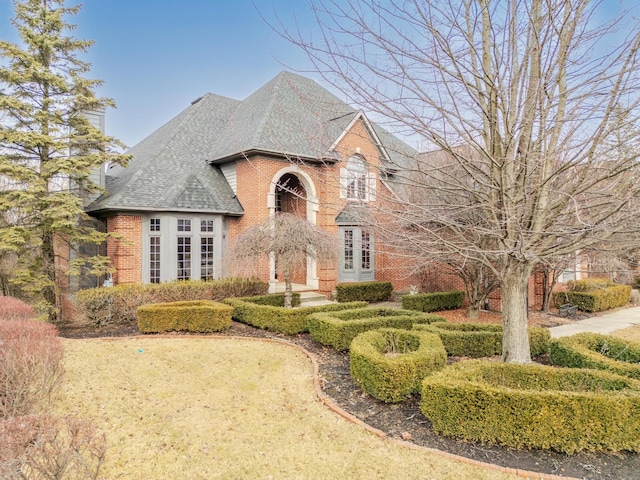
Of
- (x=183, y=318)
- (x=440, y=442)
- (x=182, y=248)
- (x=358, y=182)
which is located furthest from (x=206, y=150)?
(x=440, y=442)

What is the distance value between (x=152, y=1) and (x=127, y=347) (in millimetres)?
9759

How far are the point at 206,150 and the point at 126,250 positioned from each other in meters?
6.15

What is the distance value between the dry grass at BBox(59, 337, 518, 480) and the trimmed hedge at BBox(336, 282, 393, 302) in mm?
7391

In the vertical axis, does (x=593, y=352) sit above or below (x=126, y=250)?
below

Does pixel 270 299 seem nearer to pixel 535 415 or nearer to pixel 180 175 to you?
pixel 180 175

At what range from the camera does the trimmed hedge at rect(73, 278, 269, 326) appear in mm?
10688

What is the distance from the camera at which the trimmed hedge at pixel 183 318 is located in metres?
10.0

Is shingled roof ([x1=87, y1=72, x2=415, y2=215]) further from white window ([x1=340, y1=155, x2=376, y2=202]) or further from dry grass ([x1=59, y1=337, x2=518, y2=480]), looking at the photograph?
dry grass ([x1=59, y1=337, x2=518, y2=480])

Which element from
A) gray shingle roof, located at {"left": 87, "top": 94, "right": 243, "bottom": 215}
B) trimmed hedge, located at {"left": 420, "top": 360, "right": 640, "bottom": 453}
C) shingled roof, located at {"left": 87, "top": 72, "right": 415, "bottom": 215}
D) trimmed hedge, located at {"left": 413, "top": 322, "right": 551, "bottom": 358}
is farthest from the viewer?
shingled roof, located at {"left": 87, "top": 72, "right": 415, "bottom": 215}

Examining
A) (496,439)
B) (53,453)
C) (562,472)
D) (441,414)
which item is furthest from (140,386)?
(562,472)

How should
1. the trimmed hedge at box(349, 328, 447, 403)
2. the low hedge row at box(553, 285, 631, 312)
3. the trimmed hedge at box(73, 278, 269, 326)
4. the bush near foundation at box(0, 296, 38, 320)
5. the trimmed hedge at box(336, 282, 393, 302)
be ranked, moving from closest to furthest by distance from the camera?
1. the trimmed hedge at box(349, 328, 447, 403)
2. the bush near foundation at box(0, 296, 38, 320)
3. the trimmed hedge at box(73, 278, 269, 326)
4. the low hedge row at box(553, 285, 631, 312)
5. the trimmed hedge at box(336, 282, 393, 302)

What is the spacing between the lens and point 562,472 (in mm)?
3945

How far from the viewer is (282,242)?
10883 mm

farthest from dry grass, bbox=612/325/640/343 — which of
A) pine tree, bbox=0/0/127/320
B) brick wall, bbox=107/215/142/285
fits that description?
pine tree, bbox=0/0/127/320
